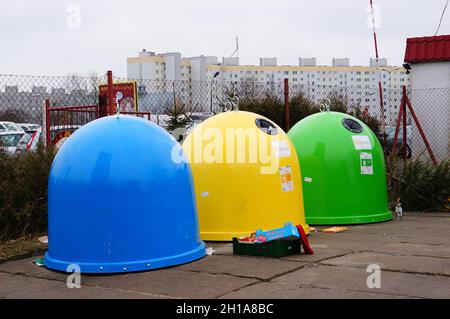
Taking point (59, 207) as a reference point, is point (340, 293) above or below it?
below

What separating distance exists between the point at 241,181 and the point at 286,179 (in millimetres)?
600

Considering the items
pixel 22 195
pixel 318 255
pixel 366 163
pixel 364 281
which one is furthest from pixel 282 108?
pixel 364 281

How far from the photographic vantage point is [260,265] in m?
5.71

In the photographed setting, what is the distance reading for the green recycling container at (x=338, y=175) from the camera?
8.47 metres

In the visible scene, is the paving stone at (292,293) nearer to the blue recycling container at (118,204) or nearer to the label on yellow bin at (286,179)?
the blue recycling container at (118,204)

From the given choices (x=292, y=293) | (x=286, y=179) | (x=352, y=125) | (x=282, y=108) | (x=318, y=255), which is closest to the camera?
(x=292, y=293)

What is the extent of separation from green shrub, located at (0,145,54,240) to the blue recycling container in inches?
59.4

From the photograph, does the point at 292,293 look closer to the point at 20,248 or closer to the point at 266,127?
the point at 266,127

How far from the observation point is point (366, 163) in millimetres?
8641
